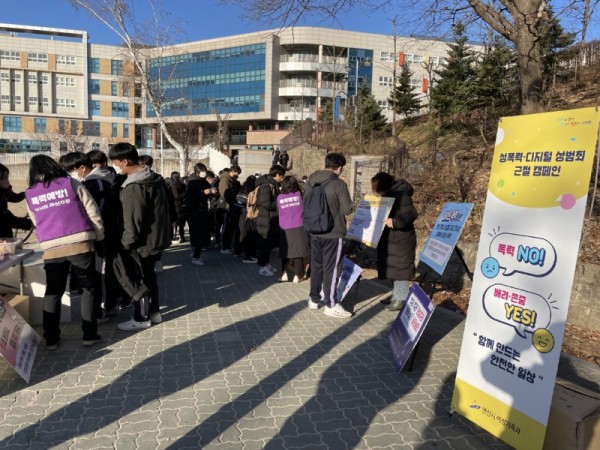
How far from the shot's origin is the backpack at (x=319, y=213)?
5.36 meters

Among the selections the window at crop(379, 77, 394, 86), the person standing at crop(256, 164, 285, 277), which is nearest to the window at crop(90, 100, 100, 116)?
the window at crop(379, 77, 394, 86)

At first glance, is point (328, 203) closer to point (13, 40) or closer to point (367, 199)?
point (367, 199)

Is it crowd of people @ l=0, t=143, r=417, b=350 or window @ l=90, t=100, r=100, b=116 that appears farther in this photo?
window @ l=90, t=100, r=100, b=116

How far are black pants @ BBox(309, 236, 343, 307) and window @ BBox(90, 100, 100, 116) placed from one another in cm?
7783

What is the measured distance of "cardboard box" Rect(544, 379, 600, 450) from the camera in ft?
8.24

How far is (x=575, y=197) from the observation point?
95.0 inches

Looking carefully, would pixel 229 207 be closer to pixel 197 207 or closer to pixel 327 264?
pixel 197 207

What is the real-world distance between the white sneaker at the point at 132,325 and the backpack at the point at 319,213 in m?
2.28

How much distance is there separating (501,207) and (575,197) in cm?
51

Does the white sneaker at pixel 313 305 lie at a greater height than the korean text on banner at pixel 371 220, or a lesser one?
lesser

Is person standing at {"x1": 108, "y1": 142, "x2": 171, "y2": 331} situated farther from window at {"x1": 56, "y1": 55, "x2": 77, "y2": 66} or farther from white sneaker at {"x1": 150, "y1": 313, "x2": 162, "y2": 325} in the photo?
window at {"x1": 56, "y1": 55, "x2": 77, "y2": 66}

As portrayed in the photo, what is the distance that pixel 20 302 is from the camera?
4.78 meters

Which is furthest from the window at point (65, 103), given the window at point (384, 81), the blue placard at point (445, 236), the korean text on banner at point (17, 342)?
the blue placard at point (445, 236)

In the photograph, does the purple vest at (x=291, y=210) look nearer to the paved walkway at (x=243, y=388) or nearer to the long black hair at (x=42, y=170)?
the paved walkway at (x=243, y=388)
